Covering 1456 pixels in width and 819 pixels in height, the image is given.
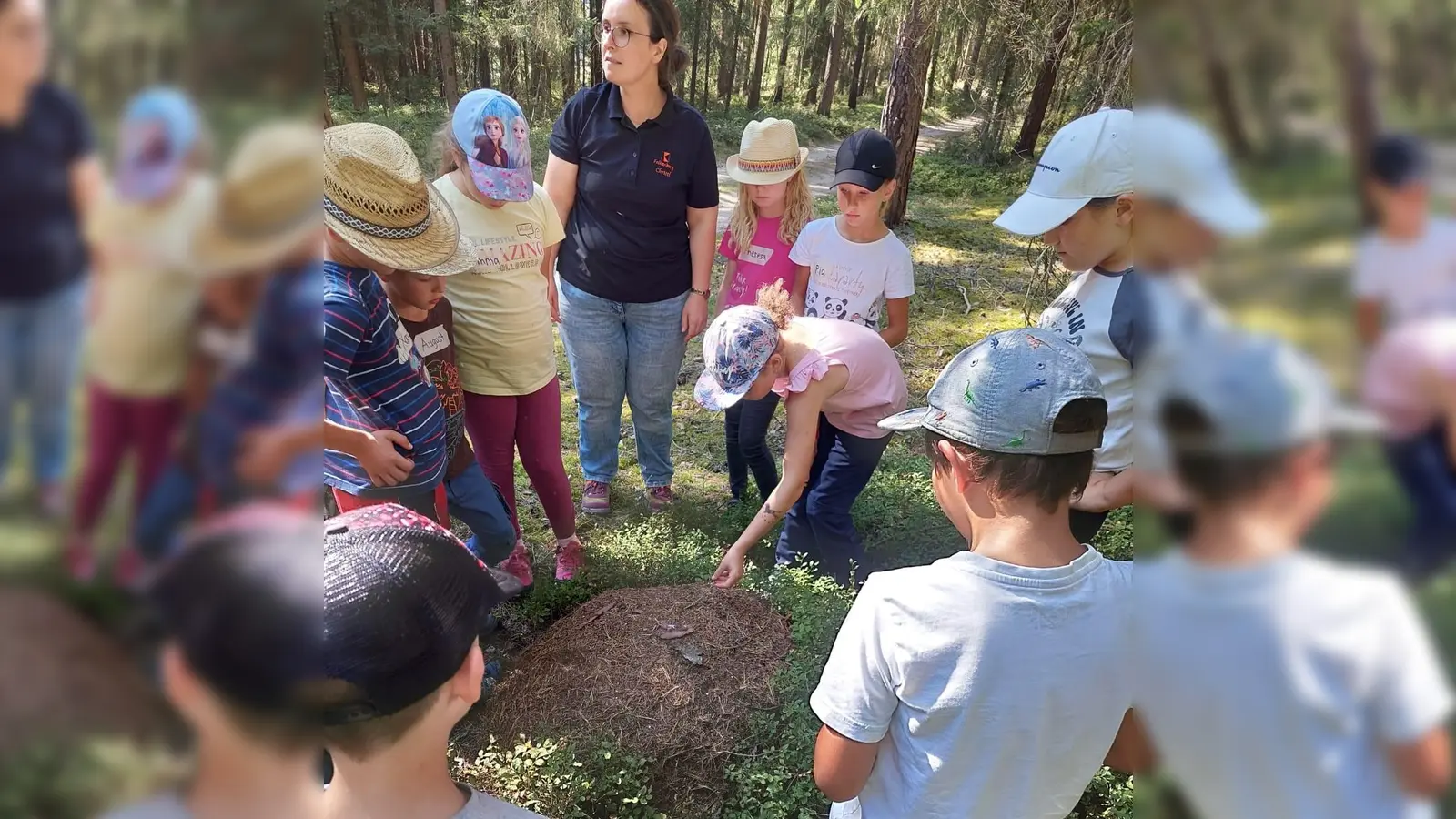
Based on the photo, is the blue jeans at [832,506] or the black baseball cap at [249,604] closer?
the black baseball cap at [249,604]

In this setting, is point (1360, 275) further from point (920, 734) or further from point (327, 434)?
point (327, 434)

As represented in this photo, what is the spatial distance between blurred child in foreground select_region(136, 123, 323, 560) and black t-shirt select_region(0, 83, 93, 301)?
0.03 m

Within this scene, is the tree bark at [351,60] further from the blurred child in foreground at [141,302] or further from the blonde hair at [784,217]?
the blurred child in foreground at [141,302]

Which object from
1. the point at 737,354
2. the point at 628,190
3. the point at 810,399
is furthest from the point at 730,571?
the point at 628,190

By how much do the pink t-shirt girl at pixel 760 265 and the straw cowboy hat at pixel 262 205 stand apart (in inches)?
134

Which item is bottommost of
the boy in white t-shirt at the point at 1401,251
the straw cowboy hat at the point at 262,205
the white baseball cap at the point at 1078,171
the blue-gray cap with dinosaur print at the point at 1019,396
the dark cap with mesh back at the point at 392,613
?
the dark cap with mesh back at the point at 392,613

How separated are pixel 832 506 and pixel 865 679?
184 cm

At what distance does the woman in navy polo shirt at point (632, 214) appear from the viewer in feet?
10.7

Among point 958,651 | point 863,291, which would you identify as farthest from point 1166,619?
point 863,291

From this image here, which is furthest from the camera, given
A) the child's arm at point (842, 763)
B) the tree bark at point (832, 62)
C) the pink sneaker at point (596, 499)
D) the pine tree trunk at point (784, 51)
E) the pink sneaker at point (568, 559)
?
the tree bark at point (832, 62)

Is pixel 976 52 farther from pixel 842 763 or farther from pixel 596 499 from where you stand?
pixel 842 763

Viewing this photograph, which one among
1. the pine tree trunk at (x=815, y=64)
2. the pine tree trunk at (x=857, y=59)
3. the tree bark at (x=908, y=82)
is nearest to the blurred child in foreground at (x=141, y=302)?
the tree bark at (x=908, y=82)

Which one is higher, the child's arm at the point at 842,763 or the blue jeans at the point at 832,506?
the child's arm at the point at 842,763

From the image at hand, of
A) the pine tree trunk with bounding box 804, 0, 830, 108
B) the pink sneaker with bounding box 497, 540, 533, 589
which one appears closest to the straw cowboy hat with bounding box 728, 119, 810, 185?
the pink sneaker with bounding box 497, 540, 533, 589
